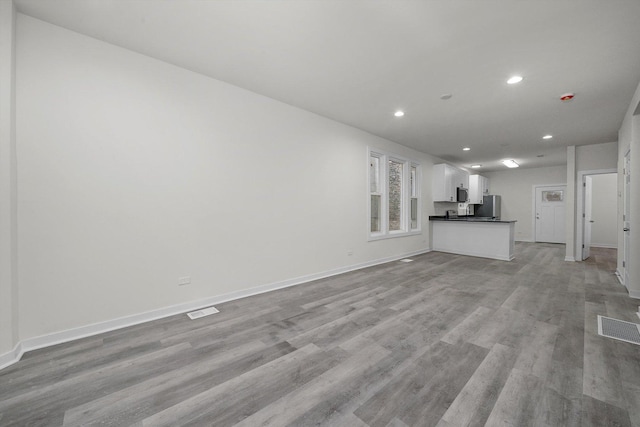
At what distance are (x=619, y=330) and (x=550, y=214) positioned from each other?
325 inches

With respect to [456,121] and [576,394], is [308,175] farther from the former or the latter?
[576,394]

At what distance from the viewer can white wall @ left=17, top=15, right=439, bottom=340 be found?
2221 millimetres

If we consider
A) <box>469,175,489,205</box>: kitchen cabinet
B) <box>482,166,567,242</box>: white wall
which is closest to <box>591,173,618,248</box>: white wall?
<box>482,166,567,242</box>: white wall

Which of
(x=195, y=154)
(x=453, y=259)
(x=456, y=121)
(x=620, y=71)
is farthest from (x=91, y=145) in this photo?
(x=453, y=259)

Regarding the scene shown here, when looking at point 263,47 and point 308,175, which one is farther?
point 308,175

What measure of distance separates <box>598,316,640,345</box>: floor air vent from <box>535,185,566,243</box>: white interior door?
777 cm

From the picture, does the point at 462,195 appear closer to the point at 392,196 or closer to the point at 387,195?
the point at 392,196

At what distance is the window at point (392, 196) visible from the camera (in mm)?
5695

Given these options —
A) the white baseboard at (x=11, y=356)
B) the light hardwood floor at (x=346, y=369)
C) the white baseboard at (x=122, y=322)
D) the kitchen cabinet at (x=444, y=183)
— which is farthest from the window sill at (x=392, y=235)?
the white baseboard at (x=11, y=356)

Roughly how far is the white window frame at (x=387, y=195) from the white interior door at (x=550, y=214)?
553 cm

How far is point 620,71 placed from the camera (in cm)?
289

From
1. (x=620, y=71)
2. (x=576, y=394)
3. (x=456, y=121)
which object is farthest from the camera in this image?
(x=456, y=121)

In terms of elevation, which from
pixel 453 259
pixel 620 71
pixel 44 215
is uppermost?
pixel 620 71

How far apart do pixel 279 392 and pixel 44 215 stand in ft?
8.19
